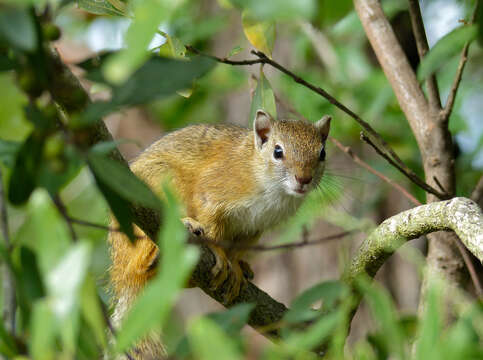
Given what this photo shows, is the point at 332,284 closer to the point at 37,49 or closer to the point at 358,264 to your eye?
the point at 37,49

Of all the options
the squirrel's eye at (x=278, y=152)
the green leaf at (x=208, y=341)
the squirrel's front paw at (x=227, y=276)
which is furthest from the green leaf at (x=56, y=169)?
the squirrel's eye at (x=278, y=152)

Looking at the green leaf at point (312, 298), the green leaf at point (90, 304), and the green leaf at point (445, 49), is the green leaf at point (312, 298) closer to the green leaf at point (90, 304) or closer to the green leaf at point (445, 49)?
the green leaf at point (90, 304)

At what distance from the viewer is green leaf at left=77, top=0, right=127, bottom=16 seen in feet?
4.13

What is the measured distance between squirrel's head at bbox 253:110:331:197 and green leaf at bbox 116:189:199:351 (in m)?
1.44

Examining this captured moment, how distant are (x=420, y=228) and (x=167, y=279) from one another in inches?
38.0

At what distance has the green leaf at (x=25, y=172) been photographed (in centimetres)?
77

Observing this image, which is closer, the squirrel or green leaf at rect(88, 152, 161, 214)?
green leaf at rect(88, 152, 161, 214)

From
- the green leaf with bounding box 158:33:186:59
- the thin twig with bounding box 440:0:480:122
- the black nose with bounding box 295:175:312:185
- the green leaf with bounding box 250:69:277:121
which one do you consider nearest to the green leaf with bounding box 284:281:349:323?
the green leaf with bounding box 158:33:186:59

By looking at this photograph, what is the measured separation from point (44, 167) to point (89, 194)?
104 inches

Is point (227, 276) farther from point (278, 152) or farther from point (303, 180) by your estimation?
point (278, 152)

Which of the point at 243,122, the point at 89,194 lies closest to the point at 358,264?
the point at 89,194

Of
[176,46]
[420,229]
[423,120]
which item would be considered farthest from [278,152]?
[176,46]

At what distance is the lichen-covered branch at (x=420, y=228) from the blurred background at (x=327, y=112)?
339 millimetres

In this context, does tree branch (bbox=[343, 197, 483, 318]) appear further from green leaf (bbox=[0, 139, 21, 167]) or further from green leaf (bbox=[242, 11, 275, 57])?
green leaf (bbox=[0, 139, 21, 167])
